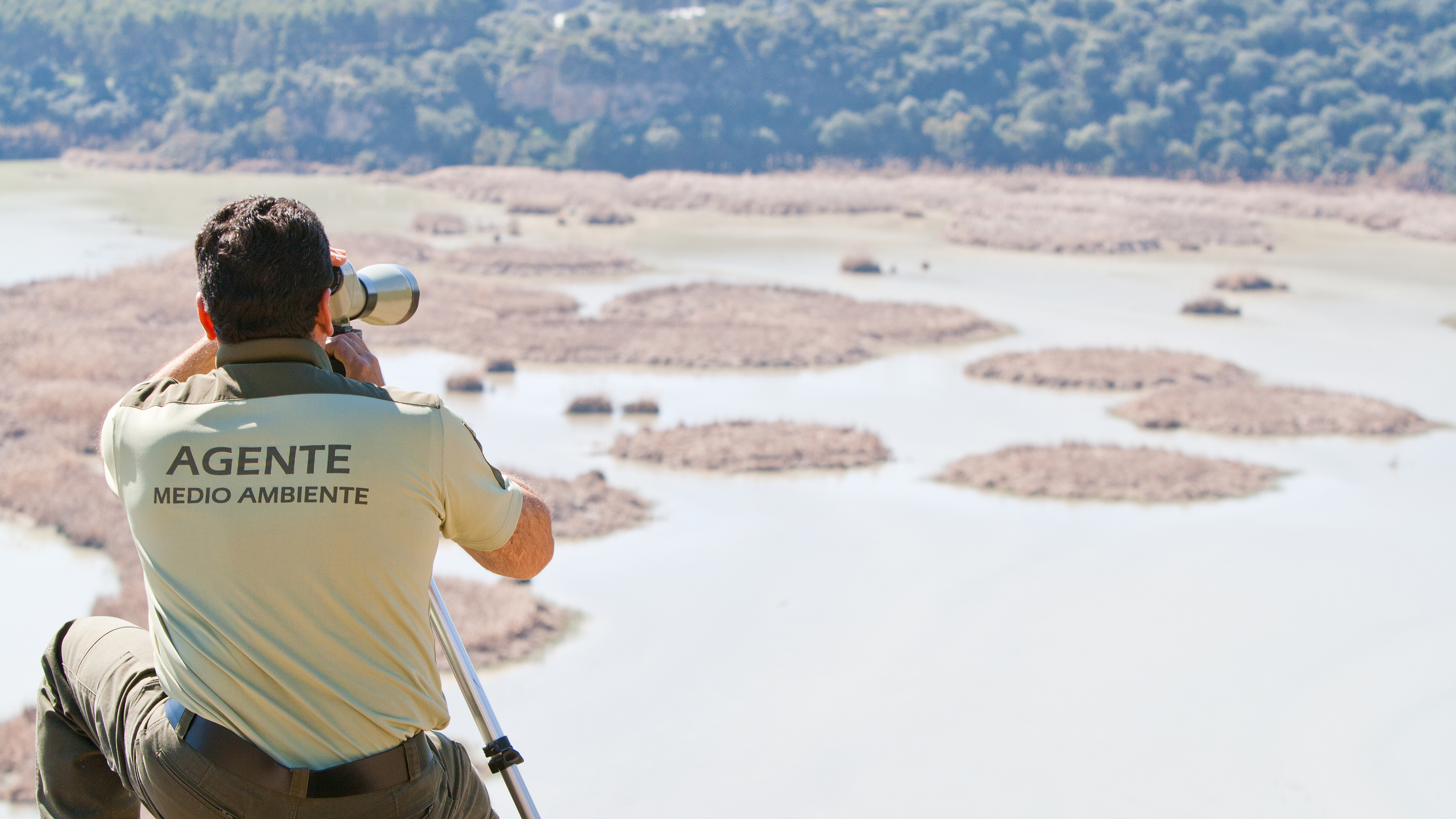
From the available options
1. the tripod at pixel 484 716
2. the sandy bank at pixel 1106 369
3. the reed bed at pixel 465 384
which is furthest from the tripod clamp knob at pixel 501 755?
the sandy bank at pixel 1106 369

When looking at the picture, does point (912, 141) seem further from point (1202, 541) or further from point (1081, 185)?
point (1202, 541)

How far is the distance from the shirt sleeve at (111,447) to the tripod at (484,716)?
605 mm

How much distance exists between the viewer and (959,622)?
1247cm

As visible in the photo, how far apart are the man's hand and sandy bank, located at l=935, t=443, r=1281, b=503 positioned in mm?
13895

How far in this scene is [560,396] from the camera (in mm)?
20578

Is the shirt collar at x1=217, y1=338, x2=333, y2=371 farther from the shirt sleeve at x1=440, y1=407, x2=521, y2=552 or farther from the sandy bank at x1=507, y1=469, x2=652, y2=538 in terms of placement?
the sandy bank at x1=507, y1=469, x2=652, y2=538

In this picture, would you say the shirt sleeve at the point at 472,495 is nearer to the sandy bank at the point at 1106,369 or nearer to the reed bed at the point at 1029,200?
the sandy bank at the point at 1106,369

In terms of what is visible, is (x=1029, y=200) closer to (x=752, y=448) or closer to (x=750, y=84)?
(x=750, y=84)

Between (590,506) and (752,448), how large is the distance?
326cm

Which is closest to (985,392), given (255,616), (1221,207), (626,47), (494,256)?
(494,256)

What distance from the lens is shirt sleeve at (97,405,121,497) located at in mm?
2537

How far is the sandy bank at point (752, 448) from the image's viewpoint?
16.9 metres

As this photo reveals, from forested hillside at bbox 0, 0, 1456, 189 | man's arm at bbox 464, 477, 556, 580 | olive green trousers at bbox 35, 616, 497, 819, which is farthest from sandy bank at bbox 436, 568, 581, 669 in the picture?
forested hillside at bbox 0, 0, 1456, 189

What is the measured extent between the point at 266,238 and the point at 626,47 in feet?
216
